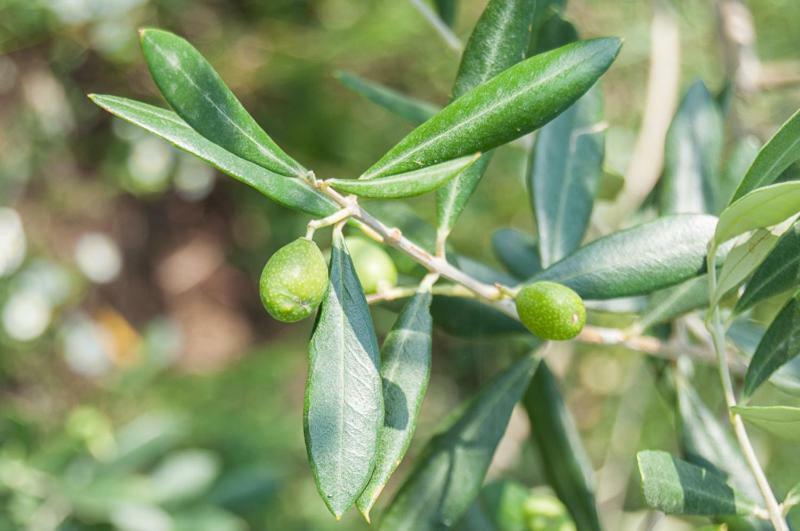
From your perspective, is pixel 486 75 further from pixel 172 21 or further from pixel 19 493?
pixel 172 21

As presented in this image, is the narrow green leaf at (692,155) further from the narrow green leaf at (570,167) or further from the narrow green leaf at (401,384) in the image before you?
the narrow green leaf at (401,384)

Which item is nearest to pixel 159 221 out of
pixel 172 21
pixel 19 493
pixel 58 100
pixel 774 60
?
pixel 58 100

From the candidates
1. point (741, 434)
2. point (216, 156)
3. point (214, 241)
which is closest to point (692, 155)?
point (741, 434)

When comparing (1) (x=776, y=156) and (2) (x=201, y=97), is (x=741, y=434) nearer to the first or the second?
(1) (x=776, y=156)

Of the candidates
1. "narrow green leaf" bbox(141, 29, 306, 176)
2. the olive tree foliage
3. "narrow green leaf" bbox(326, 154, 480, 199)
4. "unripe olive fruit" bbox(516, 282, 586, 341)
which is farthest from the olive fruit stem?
"narrow green leaf" bbox(141, 29, 306, 176)

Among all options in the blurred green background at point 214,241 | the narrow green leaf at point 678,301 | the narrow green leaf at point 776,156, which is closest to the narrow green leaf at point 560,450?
the narrow green leaf at point 678,301

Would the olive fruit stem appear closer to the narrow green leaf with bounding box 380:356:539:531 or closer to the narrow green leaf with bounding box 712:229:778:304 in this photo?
the narrow green leaf with bounding box 712:229:778:304
